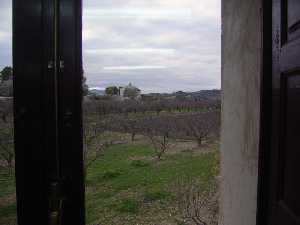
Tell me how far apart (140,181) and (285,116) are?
14.5ft

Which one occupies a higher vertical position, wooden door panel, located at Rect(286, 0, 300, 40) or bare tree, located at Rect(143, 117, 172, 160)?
wooden door panel, located at Rect(286, 0, 300, 40)

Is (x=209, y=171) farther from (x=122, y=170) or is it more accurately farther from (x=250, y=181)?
(x=250, y=181)

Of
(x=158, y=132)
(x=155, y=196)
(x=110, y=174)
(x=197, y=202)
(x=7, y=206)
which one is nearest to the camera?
(x=7, y=206)

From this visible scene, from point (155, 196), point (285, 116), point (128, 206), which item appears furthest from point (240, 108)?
point (155, 196)

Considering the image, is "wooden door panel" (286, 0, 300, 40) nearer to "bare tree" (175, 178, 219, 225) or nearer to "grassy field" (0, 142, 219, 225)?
"bare tree" (175, 178, 219, 225)

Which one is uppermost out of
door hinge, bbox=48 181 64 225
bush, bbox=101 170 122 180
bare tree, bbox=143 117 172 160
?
door hinge, bbox=48 181 64 225

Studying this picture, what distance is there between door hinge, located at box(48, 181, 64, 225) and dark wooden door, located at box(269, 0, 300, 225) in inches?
27.1

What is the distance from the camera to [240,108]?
142cm

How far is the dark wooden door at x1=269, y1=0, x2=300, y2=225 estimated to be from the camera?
876mm

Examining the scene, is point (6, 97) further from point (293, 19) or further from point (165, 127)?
point (165, 127)

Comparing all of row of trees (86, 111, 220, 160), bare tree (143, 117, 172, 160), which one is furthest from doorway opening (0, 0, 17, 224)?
bare tree (143, 117, 172, 160)

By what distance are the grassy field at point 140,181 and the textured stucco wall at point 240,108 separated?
2.42m

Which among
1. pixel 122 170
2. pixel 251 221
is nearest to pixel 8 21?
pixel 251 221

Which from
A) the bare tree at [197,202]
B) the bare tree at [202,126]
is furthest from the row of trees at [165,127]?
the bare tree at [197,202]
